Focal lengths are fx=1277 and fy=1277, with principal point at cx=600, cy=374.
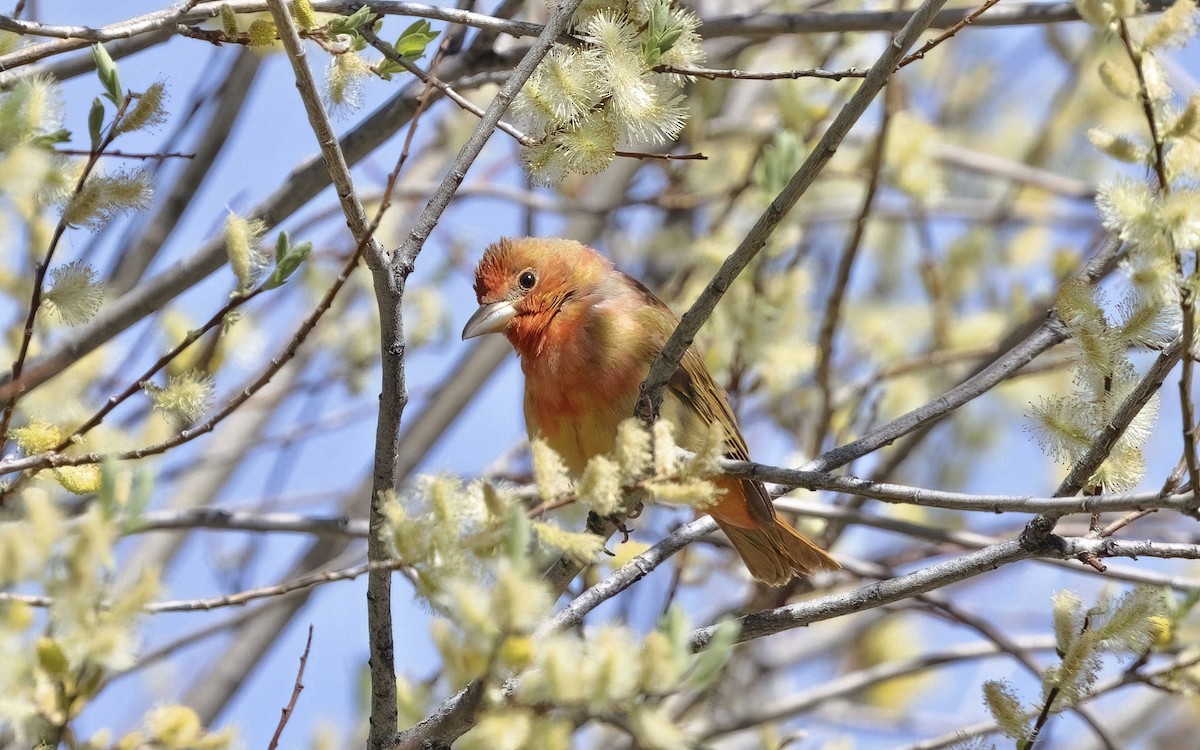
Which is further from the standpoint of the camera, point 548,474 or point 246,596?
point 246,596

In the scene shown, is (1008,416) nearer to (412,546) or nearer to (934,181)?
(934,181)

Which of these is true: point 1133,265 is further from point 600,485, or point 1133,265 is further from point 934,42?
point 600,485

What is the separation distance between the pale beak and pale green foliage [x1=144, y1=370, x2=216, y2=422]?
2044mm

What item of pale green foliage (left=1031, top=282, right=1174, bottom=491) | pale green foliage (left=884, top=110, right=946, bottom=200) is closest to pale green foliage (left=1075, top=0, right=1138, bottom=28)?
pale green foliage (left=1031, top=282, right=1174, bottom=491)

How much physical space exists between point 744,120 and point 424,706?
14.4ft

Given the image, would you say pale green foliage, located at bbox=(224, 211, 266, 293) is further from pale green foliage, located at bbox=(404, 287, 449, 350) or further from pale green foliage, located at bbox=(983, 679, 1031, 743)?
pale green foliage, located at bbox=(404, 287, 449, 350)

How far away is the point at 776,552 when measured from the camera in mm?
4805

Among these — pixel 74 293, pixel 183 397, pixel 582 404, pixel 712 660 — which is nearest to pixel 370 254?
pixel 183 397

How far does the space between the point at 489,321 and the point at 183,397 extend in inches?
85.7

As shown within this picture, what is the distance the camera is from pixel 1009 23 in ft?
13.4

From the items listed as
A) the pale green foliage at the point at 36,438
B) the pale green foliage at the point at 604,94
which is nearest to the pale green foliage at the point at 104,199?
the pale green foliage at the point at 36,438

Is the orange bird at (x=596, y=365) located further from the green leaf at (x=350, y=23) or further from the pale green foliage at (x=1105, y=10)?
the pale green foliage at (x=1105, y=10)

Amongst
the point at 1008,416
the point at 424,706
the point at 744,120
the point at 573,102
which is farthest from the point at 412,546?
the point at 1008,416

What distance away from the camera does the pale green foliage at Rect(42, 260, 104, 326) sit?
2.79m
